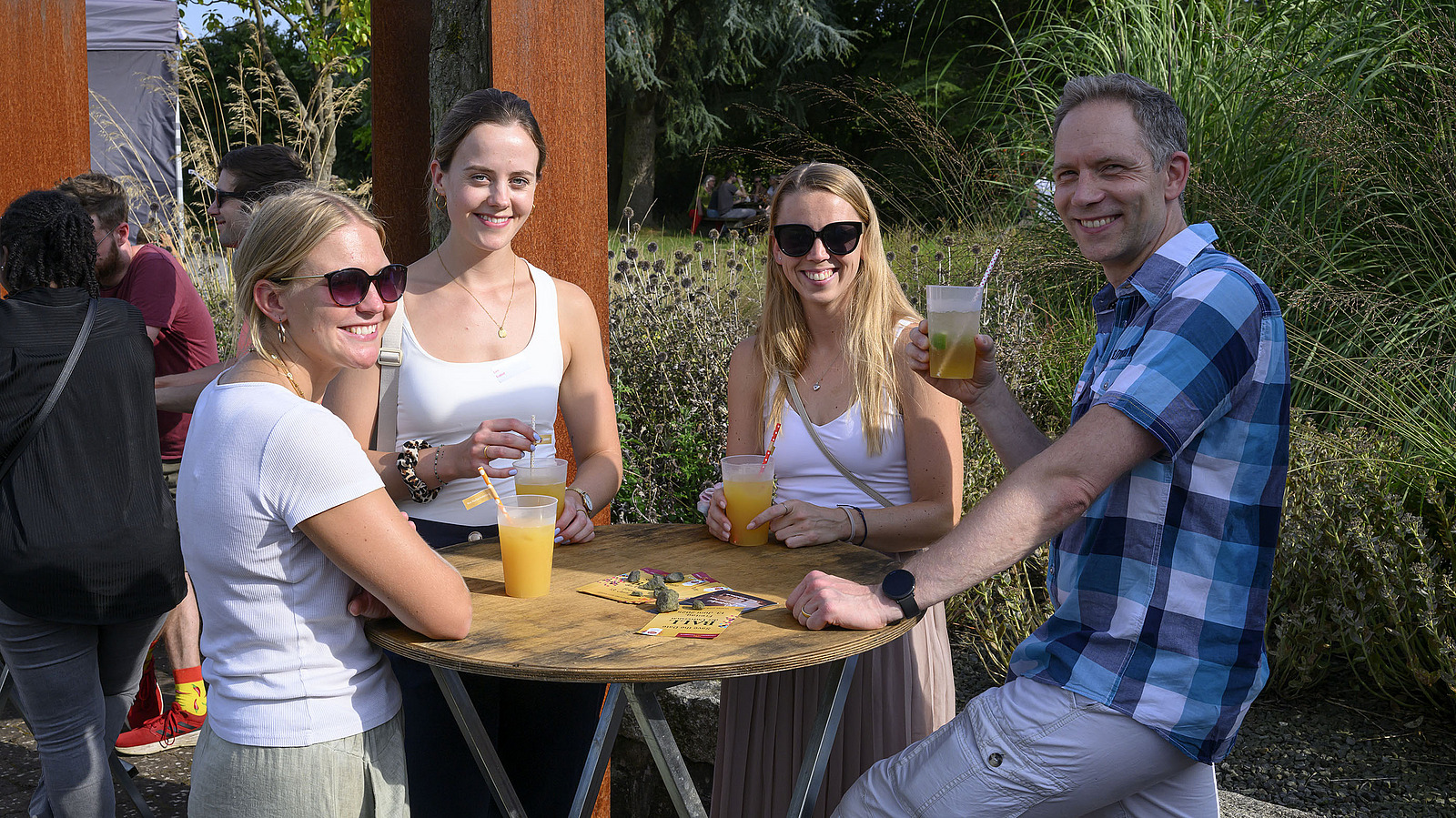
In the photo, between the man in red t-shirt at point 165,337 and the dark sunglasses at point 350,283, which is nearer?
the dark sunglasses at point 350,283

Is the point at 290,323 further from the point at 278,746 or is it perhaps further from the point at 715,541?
the point at 715,541

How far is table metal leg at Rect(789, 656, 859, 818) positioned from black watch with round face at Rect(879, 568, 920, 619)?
7.4 inches

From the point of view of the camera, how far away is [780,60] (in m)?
22.0

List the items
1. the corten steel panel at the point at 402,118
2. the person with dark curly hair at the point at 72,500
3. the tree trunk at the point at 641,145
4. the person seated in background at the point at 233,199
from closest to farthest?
the person with dark curly hair at the point at 72,500
the corten steel panel at the point at 402,118
the person seated in background at the point at 233,199
the tree trunk at the point at 641,145

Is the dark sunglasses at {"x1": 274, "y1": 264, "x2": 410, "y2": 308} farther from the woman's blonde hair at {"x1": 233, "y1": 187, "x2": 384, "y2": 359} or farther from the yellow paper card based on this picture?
the yellow paper card

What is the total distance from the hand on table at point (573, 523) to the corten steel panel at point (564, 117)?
715mm

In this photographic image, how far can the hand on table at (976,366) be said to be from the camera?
7.69 ft

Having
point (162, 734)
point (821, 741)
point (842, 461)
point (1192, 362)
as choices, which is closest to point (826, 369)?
point (842, 461)

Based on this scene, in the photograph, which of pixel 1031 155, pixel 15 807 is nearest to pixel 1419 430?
pixel 1031 155

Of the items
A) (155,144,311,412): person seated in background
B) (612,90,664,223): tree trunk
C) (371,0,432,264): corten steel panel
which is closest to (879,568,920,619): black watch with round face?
(371,0,432,264): corten steel panel

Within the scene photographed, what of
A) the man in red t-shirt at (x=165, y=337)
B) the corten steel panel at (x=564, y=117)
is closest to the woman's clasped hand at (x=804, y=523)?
the corten steel panel at (x=564, y=117)

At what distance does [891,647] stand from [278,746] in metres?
1.37

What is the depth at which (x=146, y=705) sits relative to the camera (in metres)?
4.32

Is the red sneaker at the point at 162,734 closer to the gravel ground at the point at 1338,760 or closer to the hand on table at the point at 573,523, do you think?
the gravel ground at the point at 1338,760
